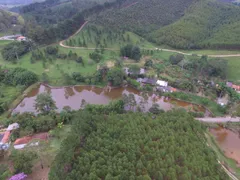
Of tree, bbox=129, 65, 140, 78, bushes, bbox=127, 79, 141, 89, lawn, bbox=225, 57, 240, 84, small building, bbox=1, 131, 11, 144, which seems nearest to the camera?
small building, bbox=1, 131, 11, 144

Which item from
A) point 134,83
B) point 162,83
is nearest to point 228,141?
point 162,83

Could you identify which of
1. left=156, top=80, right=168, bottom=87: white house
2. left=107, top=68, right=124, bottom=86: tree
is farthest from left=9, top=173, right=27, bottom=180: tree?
left=156, top=80, right=168, bottom=87: white house

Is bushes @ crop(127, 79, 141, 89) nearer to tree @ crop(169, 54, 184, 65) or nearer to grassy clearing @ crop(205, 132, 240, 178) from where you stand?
tree @ crop(169, 54, 184, 65)

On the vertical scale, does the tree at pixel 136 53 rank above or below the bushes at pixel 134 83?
above

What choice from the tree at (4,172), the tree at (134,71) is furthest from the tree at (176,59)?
the tree at (4,172)

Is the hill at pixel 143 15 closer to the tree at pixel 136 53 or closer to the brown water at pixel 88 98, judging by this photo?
the tree at pixel 136 53

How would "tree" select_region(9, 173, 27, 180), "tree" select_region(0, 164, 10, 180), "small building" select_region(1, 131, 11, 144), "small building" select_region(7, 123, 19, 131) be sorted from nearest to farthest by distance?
"tree" select_region(0, 164, 10, 180)
"tree" select_region(9, 173, 27, 180)
"small building" select_region(1, 131, 11, 144)
"small building" select_region(7, 123, 19, 131)
